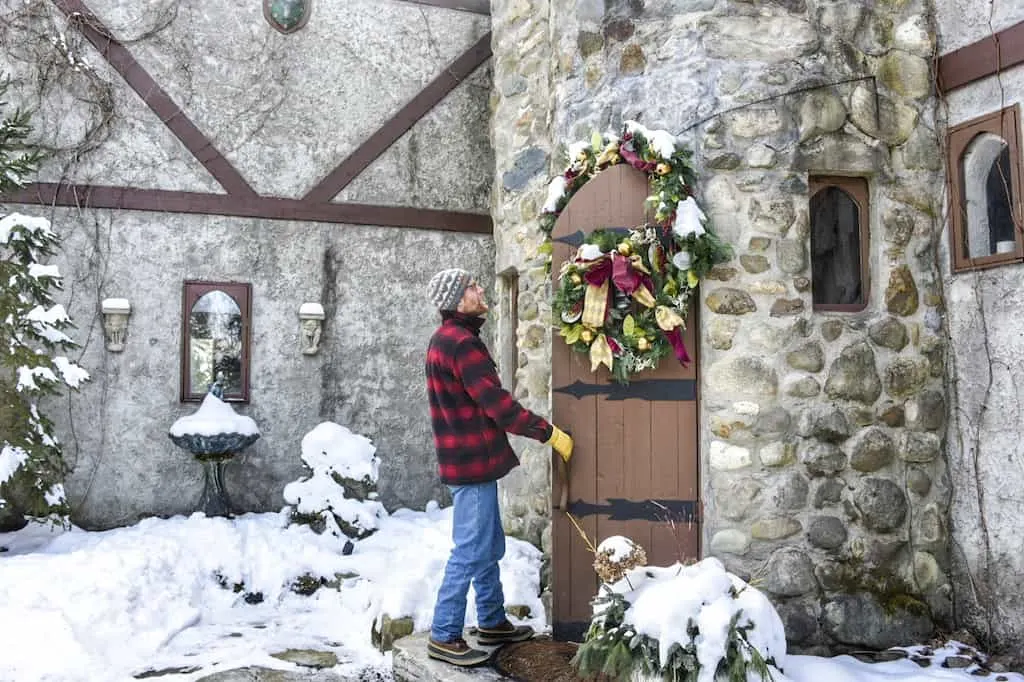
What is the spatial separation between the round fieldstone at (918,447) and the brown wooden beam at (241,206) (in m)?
4.59

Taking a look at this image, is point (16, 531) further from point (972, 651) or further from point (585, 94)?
point (972, 651)

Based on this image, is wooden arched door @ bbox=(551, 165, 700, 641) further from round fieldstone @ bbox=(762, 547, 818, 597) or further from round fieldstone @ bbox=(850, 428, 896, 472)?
round fieldstone @ bbox=(850, 428, 896, 472)

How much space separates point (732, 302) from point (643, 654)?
1722mm

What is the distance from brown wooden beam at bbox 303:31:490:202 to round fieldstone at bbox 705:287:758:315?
443 cm

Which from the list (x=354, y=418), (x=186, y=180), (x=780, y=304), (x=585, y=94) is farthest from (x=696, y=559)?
(x=186, y=180)

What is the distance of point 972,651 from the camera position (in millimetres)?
3965

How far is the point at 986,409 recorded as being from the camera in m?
4.12

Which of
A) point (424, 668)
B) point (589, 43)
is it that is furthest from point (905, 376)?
point (424, 668)

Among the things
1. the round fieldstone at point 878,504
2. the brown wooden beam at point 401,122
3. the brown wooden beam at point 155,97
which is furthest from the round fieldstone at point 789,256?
the brown wooden beam at point 155,97

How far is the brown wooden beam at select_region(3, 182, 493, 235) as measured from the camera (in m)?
6.93

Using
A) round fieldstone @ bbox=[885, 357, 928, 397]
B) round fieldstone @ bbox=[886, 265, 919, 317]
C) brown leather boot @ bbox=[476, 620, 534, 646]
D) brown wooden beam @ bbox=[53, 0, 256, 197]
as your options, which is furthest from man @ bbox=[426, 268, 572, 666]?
brown wooden beam @ bbox=[53, 0, 256, 197]

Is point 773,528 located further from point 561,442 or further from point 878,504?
point 561,442

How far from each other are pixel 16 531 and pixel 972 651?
624 centimetres

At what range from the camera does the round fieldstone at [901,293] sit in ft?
13.8
